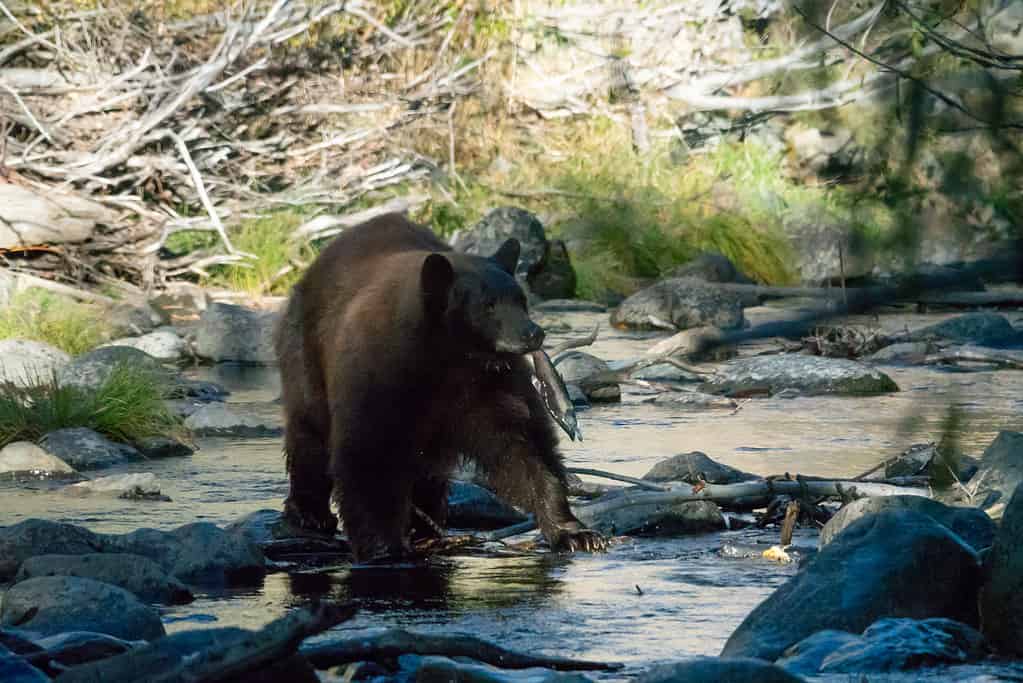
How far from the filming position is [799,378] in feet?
36.4

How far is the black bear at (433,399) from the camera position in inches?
238

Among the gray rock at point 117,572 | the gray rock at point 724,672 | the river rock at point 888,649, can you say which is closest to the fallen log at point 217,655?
the gray rock at point 724,672

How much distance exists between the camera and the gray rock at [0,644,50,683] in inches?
163

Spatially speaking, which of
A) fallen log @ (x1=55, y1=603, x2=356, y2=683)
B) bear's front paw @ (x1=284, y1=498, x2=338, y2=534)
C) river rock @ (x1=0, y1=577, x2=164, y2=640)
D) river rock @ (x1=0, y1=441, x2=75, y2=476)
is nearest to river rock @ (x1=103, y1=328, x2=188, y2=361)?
river rock @ (x1=0, y1=441, x2=75, y2=476)

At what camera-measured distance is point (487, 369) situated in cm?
617

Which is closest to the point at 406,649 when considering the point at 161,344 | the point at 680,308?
the point at 161,344

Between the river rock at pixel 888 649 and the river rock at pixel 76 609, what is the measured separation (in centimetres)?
184

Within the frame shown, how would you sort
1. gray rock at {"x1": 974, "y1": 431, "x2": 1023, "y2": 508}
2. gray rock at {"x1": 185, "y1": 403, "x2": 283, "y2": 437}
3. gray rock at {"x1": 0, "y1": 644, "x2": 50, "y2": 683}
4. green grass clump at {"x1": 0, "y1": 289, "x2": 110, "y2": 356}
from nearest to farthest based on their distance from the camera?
gray rock at {"x1": 0, "y1": 644, "x2": 50, "y2": 683}, gray rock at {"x1": 974, "y1": 431, "x2": 1023, "y2": 508}, gray rock at {"x1": 185, "y1": 403, "x2": 283, "y2": 437}, green grass clump at {"x1": 0, "y1": 289, "x2": 110, "y2": 356}

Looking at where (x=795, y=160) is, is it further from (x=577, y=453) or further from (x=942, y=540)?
(x=942, y=540)

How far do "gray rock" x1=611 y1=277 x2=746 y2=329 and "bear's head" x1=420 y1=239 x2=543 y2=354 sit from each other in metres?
8.73

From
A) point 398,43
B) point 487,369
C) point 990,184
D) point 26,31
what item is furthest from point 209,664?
point 398,43

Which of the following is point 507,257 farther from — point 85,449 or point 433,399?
point 85,449

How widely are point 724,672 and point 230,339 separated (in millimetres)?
9314

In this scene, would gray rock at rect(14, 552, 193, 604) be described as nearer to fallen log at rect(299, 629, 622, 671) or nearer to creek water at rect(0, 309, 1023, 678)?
creek water at rect(0, 309, 1023, 678)
